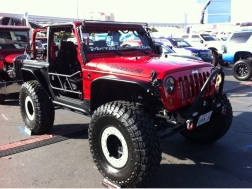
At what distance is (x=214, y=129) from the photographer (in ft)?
13.4

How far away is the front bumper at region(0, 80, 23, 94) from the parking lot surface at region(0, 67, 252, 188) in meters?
1.77

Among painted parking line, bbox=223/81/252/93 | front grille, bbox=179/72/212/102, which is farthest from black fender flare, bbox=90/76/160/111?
painted parking line, bbox=223/81/252/93

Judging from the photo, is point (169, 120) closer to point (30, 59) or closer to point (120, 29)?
point (120, 29)

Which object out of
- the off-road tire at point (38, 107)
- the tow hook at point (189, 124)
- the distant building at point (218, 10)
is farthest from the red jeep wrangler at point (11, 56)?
the distant building at point (218, 10)


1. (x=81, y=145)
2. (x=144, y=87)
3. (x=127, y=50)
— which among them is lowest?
(x=81, y=145)

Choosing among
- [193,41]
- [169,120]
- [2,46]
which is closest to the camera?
[169,120]

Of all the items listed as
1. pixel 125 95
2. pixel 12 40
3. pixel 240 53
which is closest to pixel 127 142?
pixel 125 95

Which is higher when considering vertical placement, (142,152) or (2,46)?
(2,46)

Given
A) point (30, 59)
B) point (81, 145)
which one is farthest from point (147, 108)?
point (30, 59)

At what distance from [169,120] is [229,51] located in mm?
9512

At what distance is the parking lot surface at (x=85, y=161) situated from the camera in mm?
3293

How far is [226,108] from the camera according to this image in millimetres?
3930

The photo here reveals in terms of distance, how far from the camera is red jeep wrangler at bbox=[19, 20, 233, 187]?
2.96m

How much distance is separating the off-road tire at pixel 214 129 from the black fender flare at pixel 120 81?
1.40 meters
